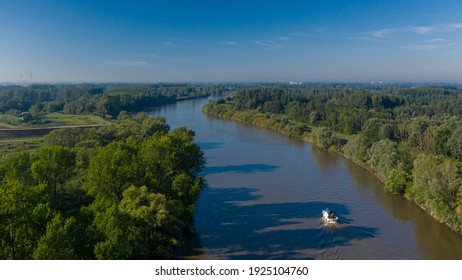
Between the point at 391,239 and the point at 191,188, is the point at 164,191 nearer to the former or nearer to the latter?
the point at 191,188

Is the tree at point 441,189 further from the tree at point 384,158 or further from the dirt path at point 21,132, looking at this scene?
the dirt path at point 21,132

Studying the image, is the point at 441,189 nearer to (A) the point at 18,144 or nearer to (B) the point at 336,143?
(B) the point at 336,143

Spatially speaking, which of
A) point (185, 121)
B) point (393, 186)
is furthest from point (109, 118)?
point (393, 186)

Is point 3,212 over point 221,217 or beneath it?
over

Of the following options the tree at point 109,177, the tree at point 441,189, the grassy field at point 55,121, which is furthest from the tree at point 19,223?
the grassy field at point 55,121

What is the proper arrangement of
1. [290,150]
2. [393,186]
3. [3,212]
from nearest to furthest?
[3,212] → [393,186] → [290,150]

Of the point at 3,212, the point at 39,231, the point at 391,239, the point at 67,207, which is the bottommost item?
the point at 391,239
